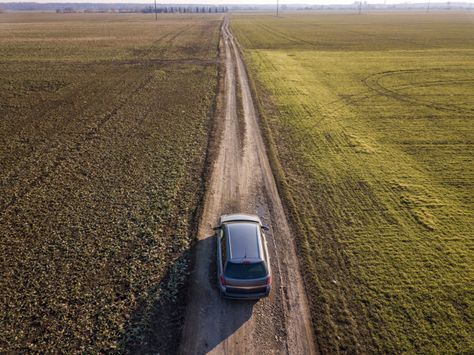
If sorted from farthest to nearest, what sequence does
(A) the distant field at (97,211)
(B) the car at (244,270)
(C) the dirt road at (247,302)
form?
(B) the car at (244,270) < (A) the distant field at (97,211) < (C) the dirt road at (247,302)

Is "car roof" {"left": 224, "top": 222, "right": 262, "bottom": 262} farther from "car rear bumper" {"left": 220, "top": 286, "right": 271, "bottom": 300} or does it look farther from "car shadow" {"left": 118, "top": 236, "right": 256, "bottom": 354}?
"car shadow" {"left": 118, "top": 236, "right": 256, "bottom": 354}

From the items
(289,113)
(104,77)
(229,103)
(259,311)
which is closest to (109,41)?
(104,77)

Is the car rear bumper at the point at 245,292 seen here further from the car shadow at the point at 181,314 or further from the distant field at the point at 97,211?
the distant field at the point at 97,211

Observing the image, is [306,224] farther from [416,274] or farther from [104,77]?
[104,77]

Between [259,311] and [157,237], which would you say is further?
[157,237]

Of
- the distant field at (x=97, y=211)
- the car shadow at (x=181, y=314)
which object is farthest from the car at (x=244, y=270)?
the distant field at (x=97, y=211)

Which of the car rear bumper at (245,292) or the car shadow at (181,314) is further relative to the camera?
the car rear bumper at (245,292)
